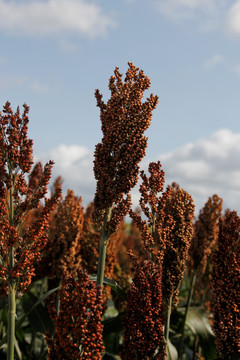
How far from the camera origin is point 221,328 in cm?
437

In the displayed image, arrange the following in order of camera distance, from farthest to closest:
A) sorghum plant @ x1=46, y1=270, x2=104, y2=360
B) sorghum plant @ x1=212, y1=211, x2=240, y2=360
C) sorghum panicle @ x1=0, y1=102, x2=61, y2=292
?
sorghum plant @ x1=212, y1=211, x2=240, y2=360 → sorghum panicle @ x1=0, y1=102, x2=61, y2=292 → sorghum plant @ x1=46, y1=270, x2=104, y2=360

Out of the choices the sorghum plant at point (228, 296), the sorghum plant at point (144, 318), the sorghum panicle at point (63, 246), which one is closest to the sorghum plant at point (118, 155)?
the sorghum plant at point (144, 318)

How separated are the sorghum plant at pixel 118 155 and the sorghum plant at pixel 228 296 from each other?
1211 mm

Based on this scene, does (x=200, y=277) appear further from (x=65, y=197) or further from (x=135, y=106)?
(x=135, y=106)

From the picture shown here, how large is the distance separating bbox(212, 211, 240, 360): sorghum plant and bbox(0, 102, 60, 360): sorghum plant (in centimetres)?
190

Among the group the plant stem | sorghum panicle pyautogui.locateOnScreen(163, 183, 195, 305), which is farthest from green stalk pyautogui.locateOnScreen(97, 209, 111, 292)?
the plant stem

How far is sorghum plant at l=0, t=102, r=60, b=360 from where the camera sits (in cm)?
350

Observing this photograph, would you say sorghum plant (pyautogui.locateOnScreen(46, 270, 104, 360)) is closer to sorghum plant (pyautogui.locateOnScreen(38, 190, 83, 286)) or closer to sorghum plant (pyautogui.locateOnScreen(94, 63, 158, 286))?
sorghum plant (pyautogui.locateOnScreen(94, 63, 158, 286))

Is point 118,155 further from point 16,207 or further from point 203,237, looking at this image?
point 203,237

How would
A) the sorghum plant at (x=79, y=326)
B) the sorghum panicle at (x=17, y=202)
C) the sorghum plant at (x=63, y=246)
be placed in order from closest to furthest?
the sorghum plant at (x=79, y=326) → the sorghum panicle at (x=17, y=202) → the sorghum plant at (x=63, y=246)

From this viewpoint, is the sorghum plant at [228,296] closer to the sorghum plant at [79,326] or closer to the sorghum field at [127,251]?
the sorghum field at [127,251]

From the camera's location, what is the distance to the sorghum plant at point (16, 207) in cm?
350

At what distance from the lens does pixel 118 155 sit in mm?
4023

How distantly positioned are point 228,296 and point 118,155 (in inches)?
71.2
